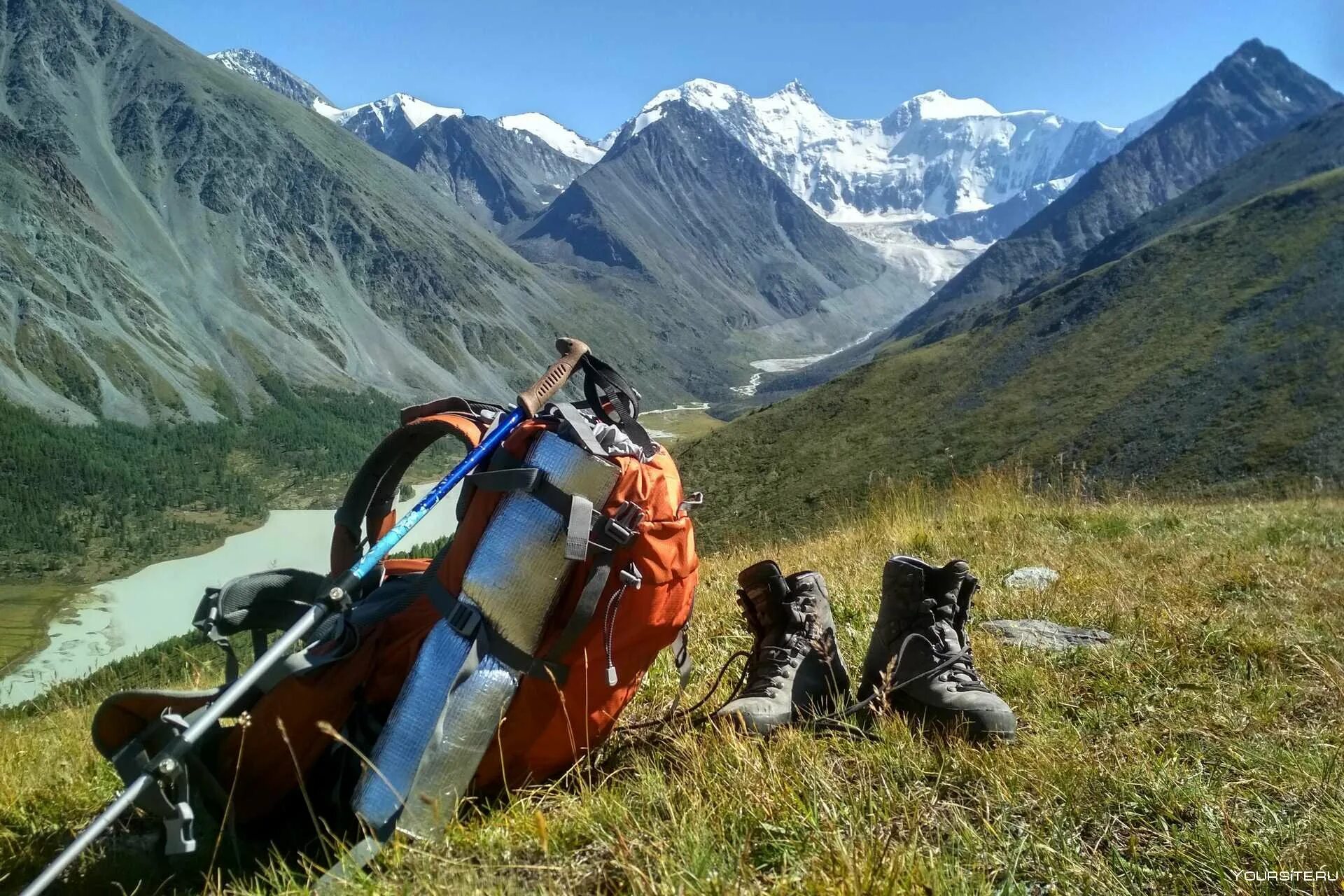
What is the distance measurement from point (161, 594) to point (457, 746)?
12099 cm

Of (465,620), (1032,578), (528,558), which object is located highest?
(528,558)

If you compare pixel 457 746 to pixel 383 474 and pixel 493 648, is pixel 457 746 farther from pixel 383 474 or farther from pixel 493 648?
pixel 383 474

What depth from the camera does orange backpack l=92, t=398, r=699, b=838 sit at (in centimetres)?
309

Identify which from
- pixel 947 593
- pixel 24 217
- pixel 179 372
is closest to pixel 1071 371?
pixel 947 593

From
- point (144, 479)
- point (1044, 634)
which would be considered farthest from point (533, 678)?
point (144, 479)

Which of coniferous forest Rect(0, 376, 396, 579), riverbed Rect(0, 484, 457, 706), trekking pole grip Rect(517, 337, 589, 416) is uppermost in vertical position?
trekking pole grip Rect(517, 337, 589, 416)

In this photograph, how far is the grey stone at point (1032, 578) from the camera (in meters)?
6.24

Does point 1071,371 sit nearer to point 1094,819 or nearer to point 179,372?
point 1094,819

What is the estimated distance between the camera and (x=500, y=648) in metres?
3.16

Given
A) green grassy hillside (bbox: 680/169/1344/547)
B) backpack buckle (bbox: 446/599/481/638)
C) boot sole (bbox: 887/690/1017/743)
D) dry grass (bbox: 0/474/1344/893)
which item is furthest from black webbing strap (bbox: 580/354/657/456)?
green grassy hillside (bbox: 680/169/1344/547)

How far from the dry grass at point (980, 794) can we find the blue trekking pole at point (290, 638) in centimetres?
47

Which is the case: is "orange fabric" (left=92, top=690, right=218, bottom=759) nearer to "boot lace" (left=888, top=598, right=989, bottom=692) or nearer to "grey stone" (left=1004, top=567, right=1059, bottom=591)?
"boot lace" (left=888, top=598, right=989, bottom=692)

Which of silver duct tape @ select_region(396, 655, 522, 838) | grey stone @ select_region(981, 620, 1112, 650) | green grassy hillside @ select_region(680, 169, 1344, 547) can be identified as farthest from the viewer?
green grassy hillside @ select_region(680, 169, 1344, 547)

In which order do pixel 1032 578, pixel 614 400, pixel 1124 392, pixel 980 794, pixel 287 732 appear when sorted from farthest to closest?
1. pixel 1124 392
2. pixel 1032 578
3. pixel 614 400
4. pixel 287 732
5. pixel 980 794
